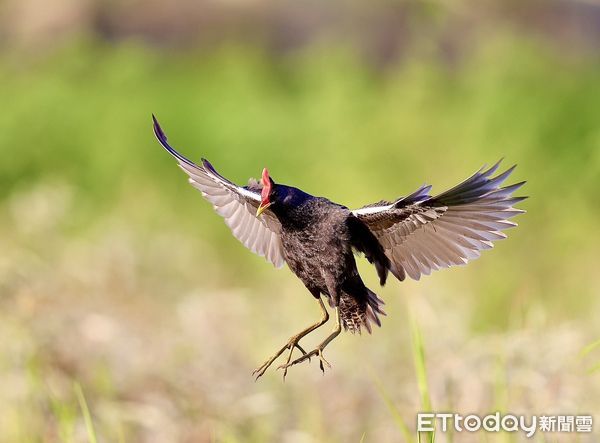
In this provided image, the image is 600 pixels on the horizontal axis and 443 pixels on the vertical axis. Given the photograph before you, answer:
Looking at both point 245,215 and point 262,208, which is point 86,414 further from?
point 262,208

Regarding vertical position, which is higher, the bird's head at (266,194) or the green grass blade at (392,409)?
the green grass blade at (392,409)

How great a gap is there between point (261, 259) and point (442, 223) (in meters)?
4.51

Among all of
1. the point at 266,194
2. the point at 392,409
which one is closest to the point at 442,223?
the point at 266,194

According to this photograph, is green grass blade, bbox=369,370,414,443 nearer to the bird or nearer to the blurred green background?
the blurred green background

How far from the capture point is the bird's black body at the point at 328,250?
1.04 m

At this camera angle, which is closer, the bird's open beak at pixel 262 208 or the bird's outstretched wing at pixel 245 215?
the bird's open beak at pixel 262 208

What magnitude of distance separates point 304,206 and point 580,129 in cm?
383

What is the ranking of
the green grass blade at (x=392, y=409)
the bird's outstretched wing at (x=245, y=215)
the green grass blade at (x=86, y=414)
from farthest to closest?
1. the green grass blade at (x=86, y=414)
2. the green grass blade at (x=392, y=409)
3. the bird's outstretched wing at (x=245, y=215)

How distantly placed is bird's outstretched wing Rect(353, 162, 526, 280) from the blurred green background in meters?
0.41

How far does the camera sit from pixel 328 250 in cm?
105

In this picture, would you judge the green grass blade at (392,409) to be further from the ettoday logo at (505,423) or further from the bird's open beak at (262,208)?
the bird's open beak at (262,208)

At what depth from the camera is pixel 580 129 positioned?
4.68m

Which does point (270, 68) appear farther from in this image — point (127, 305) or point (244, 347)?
point (244, 347)

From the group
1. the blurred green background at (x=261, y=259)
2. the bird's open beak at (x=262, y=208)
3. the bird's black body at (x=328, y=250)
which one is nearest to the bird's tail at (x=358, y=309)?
the bird's black body at (x=328, y=250)
